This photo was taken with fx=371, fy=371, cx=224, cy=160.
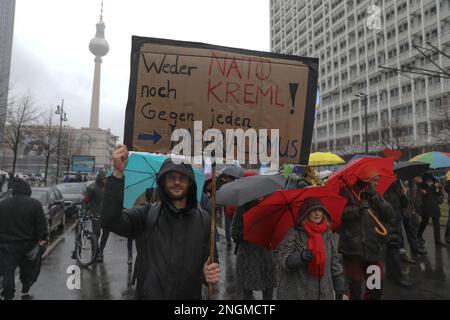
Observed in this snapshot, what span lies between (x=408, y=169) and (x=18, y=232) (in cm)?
732

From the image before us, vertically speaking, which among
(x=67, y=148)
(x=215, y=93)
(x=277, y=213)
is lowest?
(x=277, y=213)

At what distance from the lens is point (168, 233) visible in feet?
8.13

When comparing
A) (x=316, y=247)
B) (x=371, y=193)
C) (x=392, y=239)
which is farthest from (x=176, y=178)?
(x=392, y=239)

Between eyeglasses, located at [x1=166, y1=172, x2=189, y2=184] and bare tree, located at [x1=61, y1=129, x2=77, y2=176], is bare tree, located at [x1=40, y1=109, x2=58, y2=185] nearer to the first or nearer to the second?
bare tree, located at [x1=61, y1=129, x2=77, y2=176]

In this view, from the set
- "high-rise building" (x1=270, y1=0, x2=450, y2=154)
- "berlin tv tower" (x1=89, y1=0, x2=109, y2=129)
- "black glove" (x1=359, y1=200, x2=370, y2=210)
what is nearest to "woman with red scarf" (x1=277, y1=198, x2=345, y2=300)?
"black glove" (x1=359, y1=200, x2=370, y2=210)

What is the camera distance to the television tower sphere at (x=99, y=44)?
493ft

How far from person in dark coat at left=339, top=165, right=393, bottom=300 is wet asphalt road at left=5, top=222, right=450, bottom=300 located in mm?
1341

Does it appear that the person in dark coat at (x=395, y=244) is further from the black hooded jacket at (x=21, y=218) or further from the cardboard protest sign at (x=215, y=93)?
the black hooded jacket at (x=21, y=218)

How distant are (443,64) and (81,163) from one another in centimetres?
4600

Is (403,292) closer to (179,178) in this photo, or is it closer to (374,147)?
(179,178)

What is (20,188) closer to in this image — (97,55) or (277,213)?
(277,213)

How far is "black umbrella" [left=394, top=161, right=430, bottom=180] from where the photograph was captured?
25.3ft

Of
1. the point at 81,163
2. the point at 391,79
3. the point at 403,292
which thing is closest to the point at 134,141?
the point at 403,292

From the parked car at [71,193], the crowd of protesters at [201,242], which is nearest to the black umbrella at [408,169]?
the crowd of protesters at [201,242]
